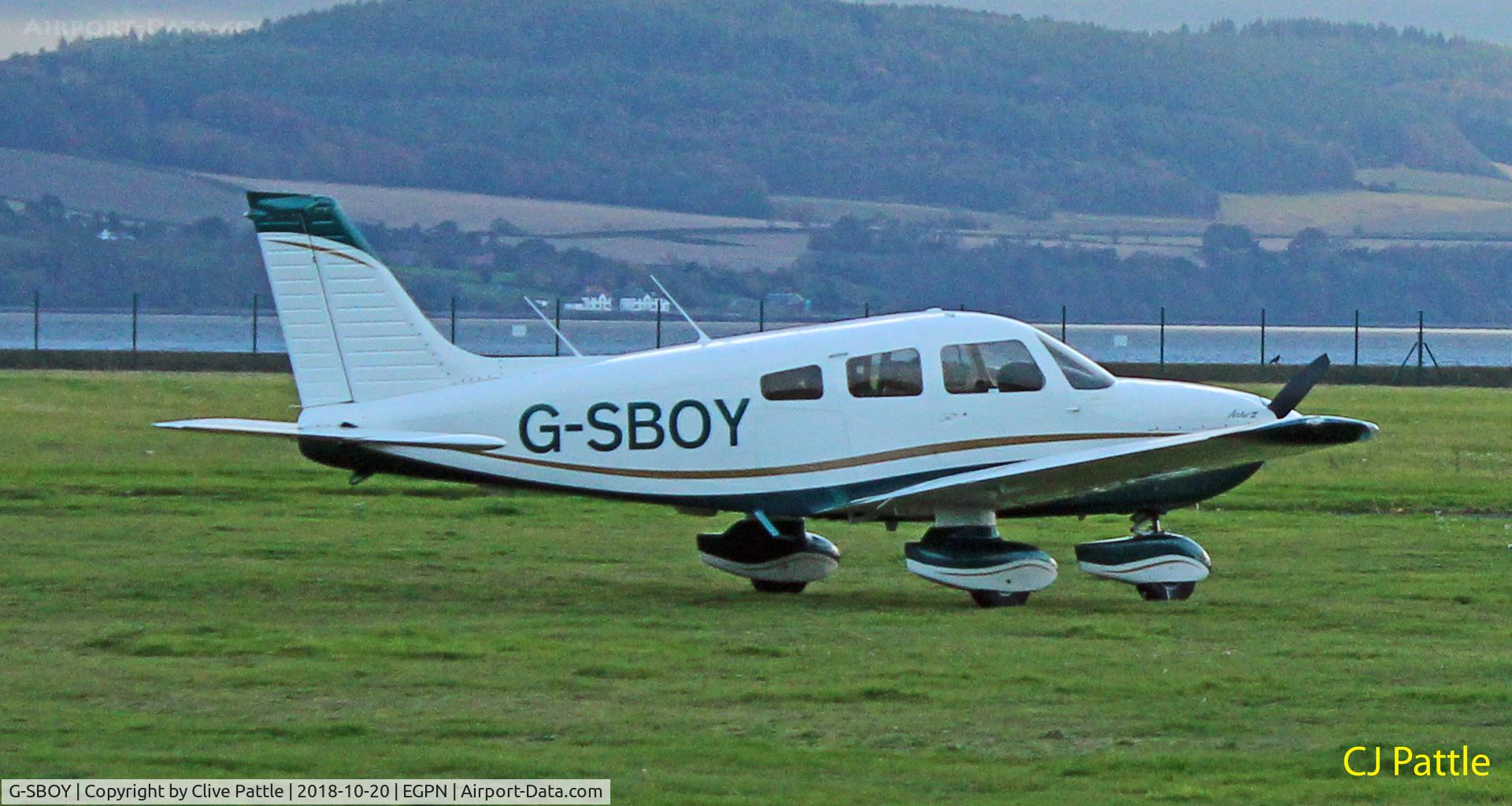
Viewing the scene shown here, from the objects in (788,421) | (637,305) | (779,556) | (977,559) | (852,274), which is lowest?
(779,556)

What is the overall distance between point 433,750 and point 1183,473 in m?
7.79

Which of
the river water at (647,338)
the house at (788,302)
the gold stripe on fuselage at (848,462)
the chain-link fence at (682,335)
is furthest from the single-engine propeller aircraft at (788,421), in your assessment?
the house at (788,302)

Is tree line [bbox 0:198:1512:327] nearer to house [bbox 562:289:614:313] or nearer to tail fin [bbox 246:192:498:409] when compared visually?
house [bbox 562:289:614:313]

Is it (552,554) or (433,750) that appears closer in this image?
(433,750)

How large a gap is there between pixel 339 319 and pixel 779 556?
377 cm

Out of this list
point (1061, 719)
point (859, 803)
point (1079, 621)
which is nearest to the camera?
point (859, 803)

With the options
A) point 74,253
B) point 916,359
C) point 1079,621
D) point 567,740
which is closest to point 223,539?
point 916,359

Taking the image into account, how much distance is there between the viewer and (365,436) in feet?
50.9

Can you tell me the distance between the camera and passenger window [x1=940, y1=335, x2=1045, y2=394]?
1605 cm

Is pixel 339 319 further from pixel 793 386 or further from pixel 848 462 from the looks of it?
pixel 848 462

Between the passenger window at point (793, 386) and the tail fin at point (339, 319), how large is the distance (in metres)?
2.05

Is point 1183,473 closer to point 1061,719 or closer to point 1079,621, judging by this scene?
point 1079,621

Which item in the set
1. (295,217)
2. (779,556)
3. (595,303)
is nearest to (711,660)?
(779,556)

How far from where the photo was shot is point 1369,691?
38.9 ft
